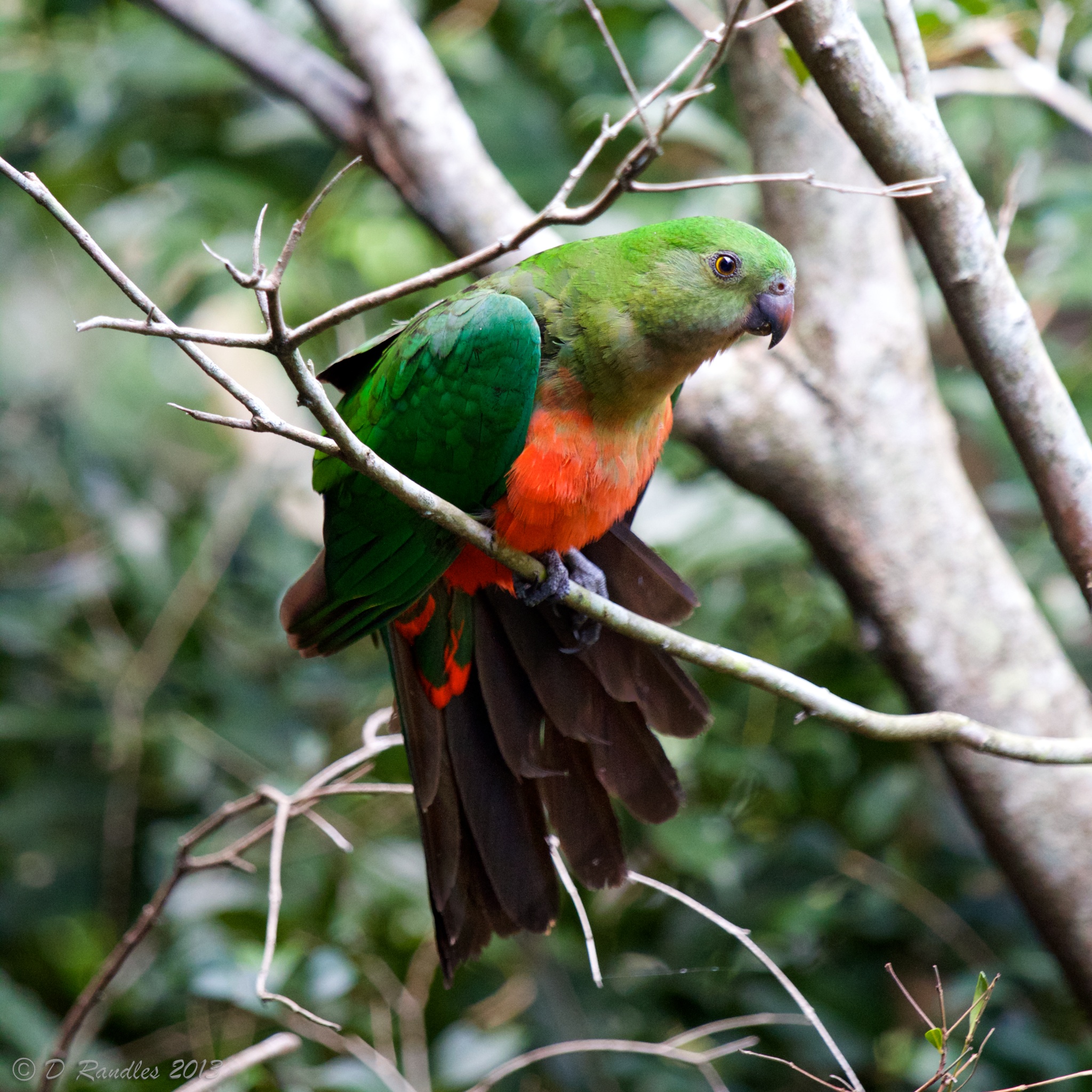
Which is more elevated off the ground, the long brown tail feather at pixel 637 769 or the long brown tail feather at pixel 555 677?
the long brown tail feather at pixel 555 677

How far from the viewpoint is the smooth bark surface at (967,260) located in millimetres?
1384

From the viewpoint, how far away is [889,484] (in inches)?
81.1

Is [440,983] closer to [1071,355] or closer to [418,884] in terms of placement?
[418,884]

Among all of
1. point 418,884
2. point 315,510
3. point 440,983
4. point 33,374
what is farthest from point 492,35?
point 440,983

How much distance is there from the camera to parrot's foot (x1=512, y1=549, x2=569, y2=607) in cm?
171

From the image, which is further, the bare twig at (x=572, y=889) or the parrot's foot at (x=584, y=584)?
the parrot's foot at (x=584, y=584)

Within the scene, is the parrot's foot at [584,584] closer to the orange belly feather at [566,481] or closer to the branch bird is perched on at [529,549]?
the branch bird is perched on at [529,549]

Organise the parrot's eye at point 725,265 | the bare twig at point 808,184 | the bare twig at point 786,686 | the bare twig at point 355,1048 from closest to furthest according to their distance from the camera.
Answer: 1. the bare twig at point 808,184
2. the bare twig at point 786,686
3. the parrot's eye at point 725,265
4. the bare twig at point 355,1048

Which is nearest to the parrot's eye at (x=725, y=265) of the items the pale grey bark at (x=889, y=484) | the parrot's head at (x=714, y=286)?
the parrot's head at (x=714, y=286)

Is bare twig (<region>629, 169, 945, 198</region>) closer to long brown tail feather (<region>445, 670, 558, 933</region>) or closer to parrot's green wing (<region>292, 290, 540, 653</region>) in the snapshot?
parrot's green wing (<region>292, 290, 540, 653</region>)

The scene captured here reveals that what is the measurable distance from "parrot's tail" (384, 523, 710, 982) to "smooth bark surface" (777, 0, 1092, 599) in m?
0.61

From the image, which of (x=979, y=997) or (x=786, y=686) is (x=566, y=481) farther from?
(x=979, y=997)

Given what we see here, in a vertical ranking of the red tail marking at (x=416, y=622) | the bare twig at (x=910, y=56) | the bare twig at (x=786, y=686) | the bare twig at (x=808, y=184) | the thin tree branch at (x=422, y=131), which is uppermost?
the thin tree branch at (x=422, y=131)

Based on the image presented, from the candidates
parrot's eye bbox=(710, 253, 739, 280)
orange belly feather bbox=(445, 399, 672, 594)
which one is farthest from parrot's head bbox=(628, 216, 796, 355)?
orange belly feather bbox=(445, 399, 672, 594)
